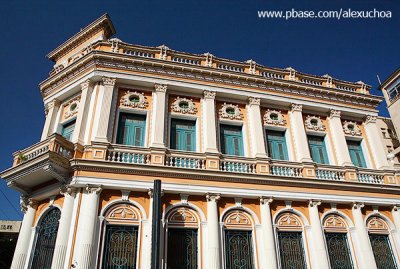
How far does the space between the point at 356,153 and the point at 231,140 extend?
21.5ft

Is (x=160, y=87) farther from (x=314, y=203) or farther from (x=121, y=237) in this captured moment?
(x=314, y=203)

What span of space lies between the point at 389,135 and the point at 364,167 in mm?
7100

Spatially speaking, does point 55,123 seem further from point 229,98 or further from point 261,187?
point 261,187

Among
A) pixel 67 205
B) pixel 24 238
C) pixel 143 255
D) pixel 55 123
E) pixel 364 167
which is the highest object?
→ pixel 55 123

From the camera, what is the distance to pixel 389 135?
20031 mm

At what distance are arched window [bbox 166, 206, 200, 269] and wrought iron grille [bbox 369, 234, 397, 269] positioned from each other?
24.5 feet

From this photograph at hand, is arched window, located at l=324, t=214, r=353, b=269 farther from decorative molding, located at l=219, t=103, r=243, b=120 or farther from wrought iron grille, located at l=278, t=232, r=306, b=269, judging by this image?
decorative molding, located at l=219, t=103, r=243, b=120

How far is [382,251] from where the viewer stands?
12.6m

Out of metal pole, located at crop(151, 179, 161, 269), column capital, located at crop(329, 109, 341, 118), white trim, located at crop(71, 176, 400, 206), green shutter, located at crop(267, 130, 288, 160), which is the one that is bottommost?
metal pole, located at crop(151, 179, 161, 269)

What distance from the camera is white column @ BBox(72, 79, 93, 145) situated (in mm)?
11614

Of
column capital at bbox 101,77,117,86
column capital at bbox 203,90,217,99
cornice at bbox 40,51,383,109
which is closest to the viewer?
column capital at bbox 101,77,117,86

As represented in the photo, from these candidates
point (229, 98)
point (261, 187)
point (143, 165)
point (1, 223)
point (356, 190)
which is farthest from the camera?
point (1, 223)

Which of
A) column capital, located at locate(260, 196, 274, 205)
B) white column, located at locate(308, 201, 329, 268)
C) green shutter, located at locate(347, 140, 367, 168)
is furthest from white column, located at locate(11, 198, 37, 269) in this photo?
green shutter, located at locate(347, 140, 367, 168)

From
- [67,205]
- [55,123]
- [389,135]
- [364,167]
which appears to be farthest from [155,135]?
[389,135]
